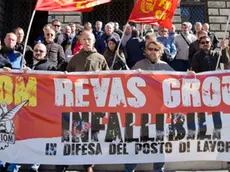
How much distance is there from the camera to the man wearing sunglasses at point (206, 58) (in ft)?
19.5

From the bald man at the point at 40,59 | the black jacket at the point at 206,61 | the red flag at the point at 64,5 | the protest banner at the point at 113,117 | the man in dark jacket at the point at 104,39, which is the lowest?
the protest banner at the point at 113,117

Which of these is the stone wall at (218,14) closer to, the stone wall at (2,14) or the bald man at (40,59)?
the stone wall at (2,14)

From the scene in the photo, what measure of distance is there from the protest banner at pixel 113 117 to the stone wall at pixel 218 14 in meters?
9.63

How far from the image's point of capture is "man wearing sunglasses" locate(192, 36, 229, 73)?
5949 millimetres

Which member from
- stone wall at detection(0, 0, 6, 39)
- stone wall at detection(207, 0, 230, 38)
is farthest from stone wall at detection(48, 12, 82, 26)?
stone wall at detection(207, 0, 230, 38)

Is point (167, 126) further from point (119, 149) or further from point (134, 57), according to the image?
point (134, 57)

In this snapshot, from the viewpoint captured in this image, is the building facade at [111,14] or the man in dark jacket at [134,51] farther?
the building facade at [111,14]

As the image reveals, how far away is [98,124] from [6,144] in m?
1.20

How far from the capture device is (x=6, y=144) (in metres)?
4.90

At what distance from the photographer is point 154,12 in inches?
249

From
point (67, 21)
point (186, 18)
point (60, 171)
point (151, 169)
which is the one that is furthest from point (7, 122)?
point (186, 18)

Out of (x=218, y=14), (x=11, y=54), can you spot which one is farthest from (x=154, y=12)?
(x=218, y=14)

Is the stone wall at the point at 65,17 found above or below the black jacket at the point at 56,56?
above

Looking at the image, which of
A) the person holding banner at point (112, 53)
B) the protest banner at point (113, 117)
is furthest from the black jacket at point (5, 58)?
the person holding banner at point (112, 53)
